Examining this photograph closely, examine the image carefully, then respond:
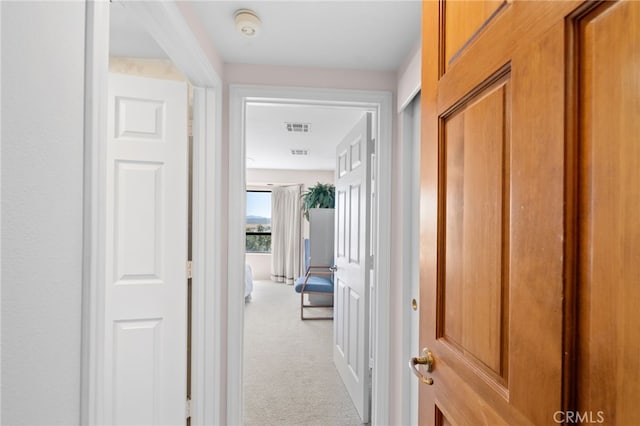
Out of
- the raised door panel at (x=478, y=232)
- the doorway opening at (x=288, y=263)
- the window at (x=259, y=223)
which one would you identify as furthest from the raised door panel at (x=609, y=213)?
the window at (x=259, y=223)

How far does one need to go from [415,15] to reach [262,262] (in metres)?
6.44

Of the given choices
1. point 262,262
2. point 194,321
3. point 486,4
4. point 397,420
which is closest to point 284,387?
point 397,420

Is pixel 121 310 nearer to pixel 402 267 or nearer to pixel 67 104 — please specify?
pixel 67 104

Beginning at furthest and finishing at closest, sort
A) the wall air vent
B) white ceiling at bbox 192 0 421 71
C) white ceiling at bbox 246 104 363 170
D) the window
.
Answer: the window
the wall air vent
white ceiling at bbox 246 104 363 170
white ceiling at bbox 192 0 421 71

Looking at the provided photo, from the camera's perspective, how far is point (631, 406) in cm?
38

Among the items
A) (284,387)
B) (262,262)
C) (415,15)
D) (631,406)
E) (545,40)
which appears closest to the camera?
(631,406)

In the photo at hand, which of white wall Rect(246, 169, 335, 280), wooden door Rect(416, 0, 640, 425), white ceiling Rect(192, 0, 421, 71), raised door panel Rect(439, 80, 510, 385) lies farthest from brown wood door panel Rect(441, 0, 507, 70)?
white wall Rect(246, 169, 335, 280)

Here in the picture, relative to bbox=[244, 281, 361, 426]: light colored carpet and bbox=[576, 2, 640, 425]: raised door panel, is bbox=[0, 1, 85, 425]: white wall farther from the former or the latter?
bbox=[244, 281, 361, 426]: light colored carpet

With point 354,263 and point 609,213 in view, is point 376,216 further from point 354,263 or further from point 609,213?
point 609,213

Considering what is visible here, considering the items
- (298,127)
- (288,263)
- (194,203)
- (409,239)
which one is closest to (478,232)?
(409,239)

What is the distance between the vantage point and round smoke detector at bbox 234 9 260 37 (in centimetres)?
138

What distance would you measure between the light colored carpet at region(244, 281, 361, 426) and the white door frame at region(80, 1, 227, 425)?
62 cm

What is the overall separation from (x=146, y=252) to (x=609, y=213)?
181cm

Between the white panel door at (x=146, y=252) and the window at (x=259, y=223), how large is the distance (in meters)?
5.71
